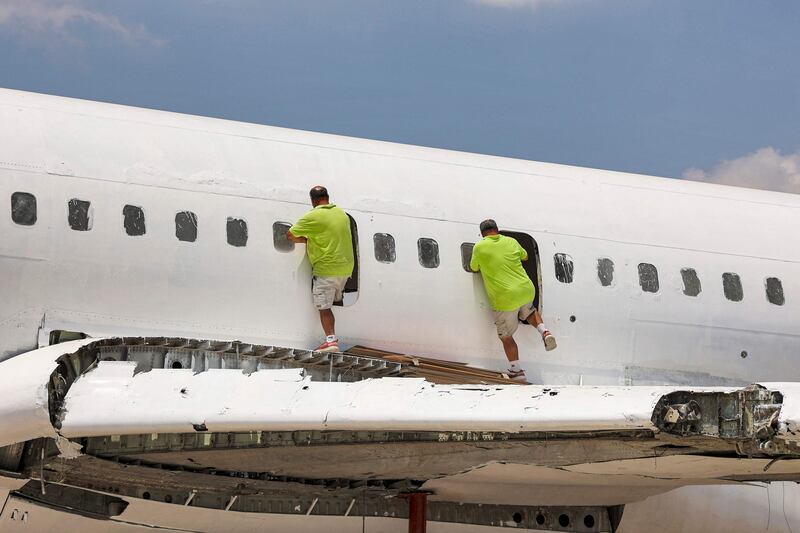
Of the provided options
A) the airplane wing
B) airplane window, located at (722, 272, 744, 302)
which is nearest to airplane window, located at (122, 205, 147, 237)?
the airplane wing

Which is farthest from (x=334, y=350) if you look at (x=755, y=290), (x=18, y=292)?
(x=755, y=290)

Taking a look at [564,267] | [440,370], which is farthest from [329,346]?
[564,267]

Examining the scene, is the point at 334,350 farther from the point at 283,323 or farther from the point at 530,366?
the point at 530,366

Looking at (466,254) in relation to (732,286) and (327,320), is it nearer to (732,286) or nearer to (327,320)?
(327,320)

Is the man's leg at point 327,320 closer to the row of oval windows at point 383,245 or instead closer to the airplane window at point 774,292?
the row of oval windows at point 383,245

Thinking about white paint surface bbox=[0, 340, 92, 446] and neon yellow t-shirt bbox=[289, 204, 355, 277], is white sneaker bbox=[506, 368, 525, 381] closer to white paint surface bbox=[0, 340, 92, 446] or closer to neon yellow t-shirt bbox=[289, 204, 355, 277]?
neon yellow t-shirt bbox=[289, 204, 355, 277]

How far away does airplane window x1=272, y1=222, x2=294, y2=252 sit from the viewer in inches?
487

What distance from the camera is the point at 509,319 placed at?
1295 centimetres

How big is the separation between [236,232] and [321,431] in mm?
2844

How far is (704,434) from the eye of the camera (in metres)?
8.91

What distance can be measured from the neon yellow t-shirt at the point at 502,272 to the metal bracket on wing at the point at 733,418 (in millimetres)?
3923

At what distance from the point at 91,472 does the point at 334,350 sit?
2603 millimetres

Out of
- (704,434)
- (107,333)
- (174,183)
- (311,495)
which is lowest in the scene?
(311,495)

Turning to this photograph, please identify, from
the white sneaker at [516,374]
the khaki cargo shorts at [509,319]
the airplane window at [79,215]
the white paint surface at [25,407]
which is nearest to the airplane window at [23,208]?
the airplane window at [79,215]
